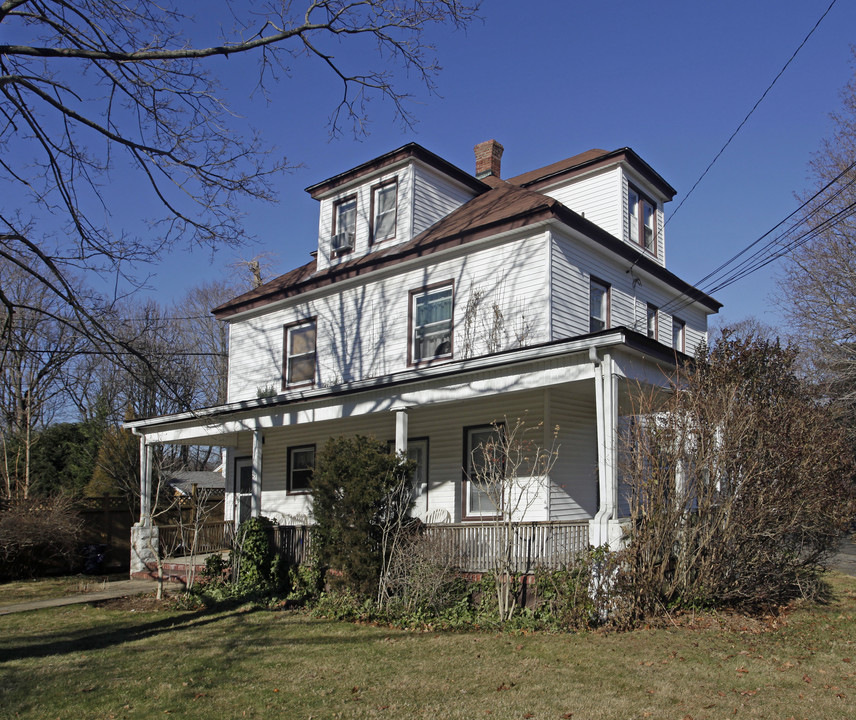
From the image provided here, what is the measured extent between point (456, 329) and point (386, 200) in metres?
4.64

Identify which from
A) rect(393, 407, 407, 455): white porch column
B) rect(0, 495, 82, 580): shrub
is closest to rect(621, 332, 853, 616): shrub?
rect(393, 407, 407, 455): white porch column

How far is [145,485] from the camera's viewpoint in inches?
689

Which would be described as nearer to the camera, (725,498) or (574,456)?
(725,498)

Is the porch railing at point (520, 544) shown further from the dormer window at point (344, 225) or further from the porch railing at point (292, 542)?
the dormer window at point (344, 225)

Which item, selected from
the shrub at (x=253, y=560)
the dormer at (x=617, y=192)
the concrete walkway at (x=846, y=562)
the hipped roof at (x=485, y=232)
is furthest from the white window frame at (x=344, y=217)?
the concrete walkway at (x=846, y=562)

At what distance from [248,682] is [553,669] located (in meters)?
3.11

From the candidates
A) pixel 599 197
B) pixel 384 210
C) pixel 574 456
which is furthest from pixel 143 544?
pixel 599 197

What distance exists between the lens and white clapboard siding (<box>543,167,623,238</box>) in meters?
16.8

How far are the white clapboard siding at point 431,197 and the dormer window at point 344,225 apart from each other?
2.01 meters

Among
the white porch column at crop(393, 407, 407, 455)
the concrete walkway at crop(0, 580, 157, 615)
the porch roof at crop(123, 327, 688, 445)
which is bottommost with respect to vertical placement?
the concrete walkway at crop(0, 580, 157, 615)

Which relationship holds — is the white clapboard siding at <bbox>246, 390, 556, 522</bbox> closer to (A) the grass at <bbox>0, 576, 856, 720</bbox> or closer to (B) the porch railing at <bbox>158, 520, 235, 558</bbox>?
(B) the porch railing at <bbox>158, 520, 235, 558</bbox>

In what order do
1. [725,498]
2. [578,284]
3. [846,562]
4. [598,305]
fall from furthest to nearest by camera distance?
[846,562] < [598,305] < [578,284] < [725,498]

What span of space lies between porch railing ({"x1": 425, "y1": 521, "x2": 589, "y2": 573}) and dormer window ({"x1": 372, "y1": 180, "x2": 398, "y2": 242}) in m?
8.56

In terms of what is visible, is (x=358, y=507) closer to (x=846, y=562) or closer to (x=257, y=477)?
(x=257, y=477)
